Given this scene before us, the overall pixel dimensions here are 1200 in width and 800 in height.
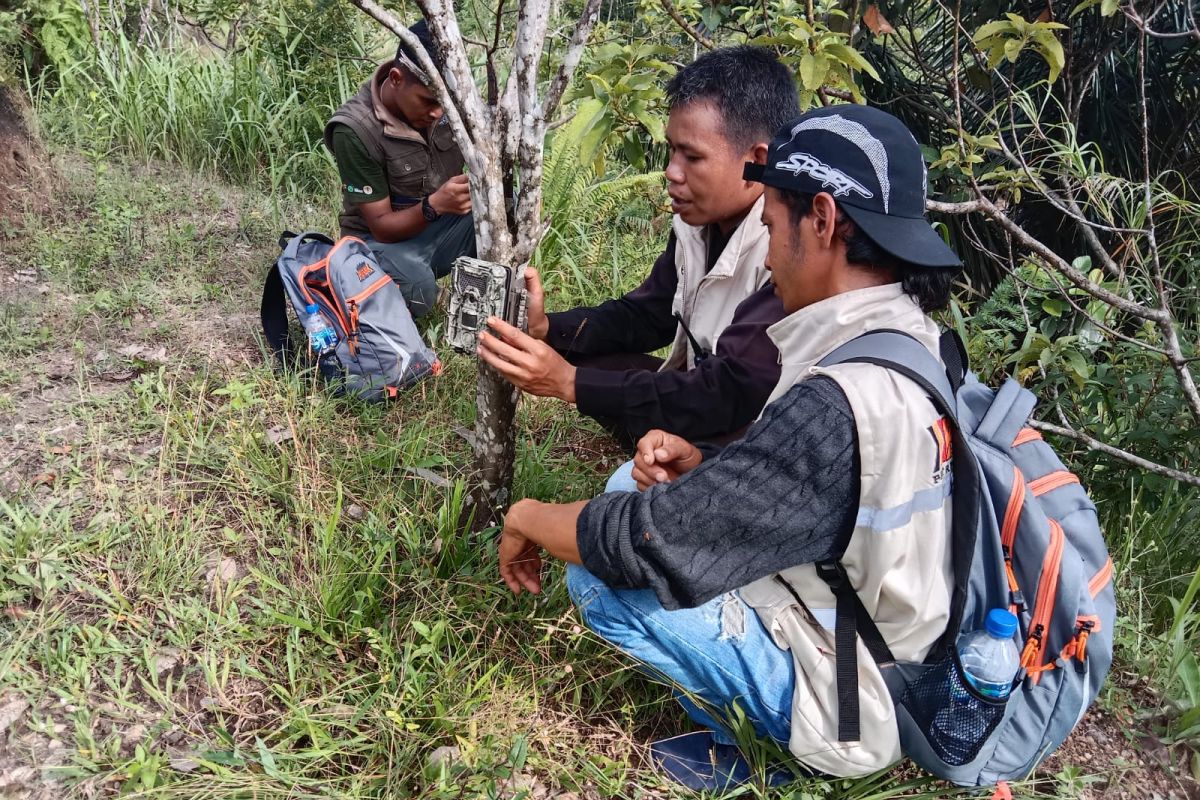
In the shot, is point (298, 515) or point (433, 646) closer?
point (433, 646)

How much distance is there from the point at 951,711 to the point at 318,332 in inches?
100

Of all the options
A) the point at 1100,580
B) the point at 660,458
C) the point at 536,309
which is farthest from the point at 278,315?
the point at 1100,580

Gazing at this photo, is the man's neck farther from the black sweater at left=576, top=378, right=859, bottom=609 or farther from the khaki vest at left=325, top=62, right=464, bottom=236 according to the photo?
the khaki vest at left=325, top=62, right=464, bottom=236

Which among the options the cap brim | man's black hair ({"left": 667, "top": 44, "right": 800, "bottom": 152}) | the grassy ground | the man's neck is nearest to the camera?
the cap brim

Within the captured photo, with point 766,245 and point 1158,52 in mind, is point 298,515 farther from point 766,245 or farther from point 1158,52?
point 1158,52

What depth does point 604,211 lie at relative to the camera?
15.5 feet

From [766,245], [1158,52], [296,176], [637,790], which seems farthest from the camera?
[296,176]

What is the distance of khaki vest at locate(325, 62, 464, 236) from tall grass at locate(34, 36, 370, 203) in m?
1.35

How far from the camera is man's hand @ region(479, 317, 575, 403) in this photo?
2.19m

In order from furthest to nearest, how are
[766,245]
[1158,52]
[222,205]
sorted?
[222,205], [1158,52], [766,245]

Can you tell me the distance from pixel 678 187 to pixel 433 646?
1.43m

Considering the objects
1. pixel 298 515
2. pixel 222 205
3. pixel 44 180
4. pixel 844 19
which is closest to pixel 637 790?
pixel 298 515

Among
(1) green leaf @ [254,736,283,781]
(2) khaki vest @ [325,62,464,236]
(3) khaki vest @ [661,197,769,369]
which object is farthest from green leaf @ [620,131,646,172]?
(1) green leaf @ [254,736,283,781]

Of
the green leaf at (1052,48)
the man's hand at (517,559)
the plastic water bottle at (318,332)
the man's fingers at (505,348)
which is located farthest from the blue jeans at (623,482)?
the green leaf at (1052,48)
